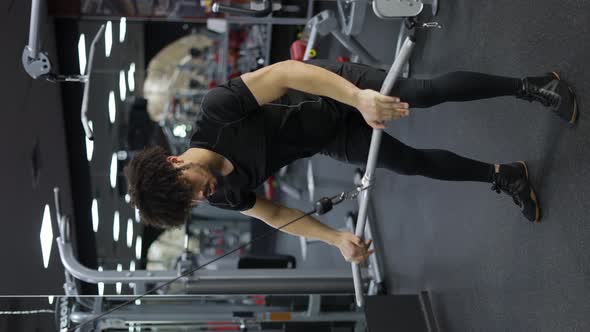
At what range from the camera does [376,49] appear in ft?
13.3

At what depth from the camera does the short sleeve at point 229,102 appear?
1921 mm

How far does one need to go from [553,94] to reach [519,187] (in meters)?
0.35

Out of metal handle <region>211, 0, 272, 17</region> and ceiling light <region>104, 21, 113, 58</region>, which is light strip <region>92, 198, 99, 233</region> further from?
metal handle <region>211, 0, 272, 17</region>

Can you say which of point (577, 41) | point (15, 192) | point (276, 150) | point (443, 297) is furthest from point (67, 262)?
point (577, 41)

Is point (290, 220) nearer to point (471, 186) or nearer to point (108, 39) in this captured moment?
point (471, 186)

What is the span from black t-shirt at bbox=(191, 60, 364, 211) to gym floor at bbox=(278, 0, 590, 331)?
2.38 ft

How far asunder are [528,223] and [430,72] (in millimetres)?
1223

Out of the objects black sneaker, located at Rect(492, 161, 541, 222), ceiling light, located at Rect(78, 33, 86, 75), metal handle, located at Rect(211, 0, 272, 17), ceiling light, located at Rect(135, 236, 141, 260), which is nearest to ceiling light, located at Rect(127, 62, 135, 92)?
ceiling light, located at Rect(78, 33, 86, 75)

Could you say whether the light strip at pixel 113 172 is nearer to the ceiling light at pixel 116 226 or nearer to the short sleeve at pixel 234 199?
the ceiling light at pixel 116 226

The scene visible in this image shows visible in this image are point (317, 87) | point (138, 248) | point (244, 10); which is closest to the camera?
point (317, 87)

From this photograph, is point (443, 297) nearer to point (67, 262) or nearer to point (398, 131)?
point (398, 131)

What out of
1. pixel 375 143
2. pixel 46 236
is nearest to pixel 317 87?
pixel 375 143

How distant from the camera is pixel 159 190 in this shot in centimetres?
178

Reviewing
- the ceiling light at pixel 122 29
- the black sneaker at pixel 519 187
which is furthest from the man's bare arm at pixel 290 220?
the ceiling light at pixel 122 29
